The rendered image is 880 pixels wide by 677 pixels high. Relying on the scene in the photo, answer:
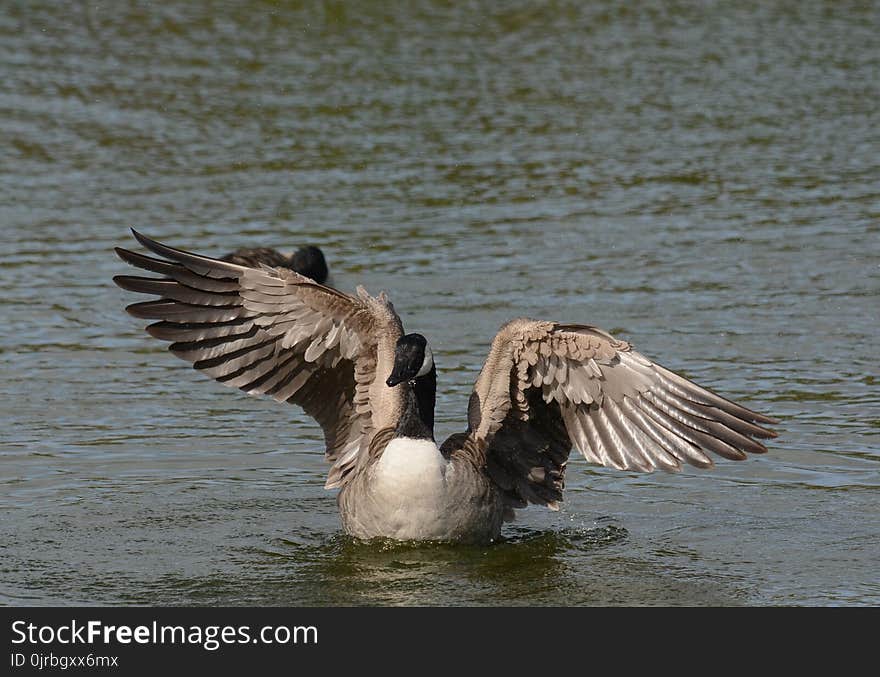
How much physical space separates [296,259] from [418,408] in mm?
5394

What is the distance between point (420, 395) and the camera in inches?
334

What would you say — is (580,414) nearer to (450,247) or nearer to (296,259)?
(296,259)

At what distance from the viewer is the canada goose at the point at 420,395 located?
26.0 feet

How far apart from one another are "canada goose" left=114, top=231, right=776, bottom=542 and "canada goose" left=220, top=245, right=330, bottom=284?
14.9 feet

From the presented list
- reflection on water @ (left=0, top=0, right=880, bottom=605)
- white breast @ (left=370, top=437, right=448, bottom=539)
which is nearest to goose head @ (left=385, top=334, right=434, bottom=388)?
white breast @ (left=370, top=437, right=448, bottom=539)

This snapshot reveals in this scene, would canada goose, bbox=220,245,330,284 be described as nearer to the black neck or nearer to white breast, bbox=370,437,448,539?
the black neck

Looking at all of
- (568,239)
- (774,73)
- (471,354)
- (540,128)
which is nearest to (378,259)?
(568,239)

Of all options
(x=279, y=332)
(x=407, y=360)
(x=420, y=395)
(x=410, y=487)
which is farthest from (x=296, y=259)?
(x=410, y=487)

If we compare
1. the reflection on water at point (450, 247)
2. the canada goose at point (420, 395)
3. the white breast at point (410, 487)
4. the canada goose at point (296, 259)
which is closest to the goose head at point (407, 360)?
the canada goose at point (420, 395)

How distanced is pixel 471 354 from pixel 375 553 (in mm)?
3751

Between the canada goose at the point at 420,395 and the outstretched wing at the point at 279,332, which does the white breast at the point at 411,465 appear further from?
the outstretched wing at the point at 279,332

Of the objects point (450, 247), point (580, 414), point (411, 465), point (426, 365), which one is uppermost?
point (450, 247)

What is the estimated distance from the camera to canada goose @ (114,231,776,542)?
7926mm

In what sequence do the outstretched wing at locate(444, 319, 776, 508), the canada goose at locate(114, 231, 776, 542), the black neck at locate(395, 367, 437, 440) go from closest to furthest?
the outstretched wing at locate(444, 319, 776, 508) → the canada goose at locate(114, 231, 776, 542) → the black neck at locate(395, 367, 437, 440)
